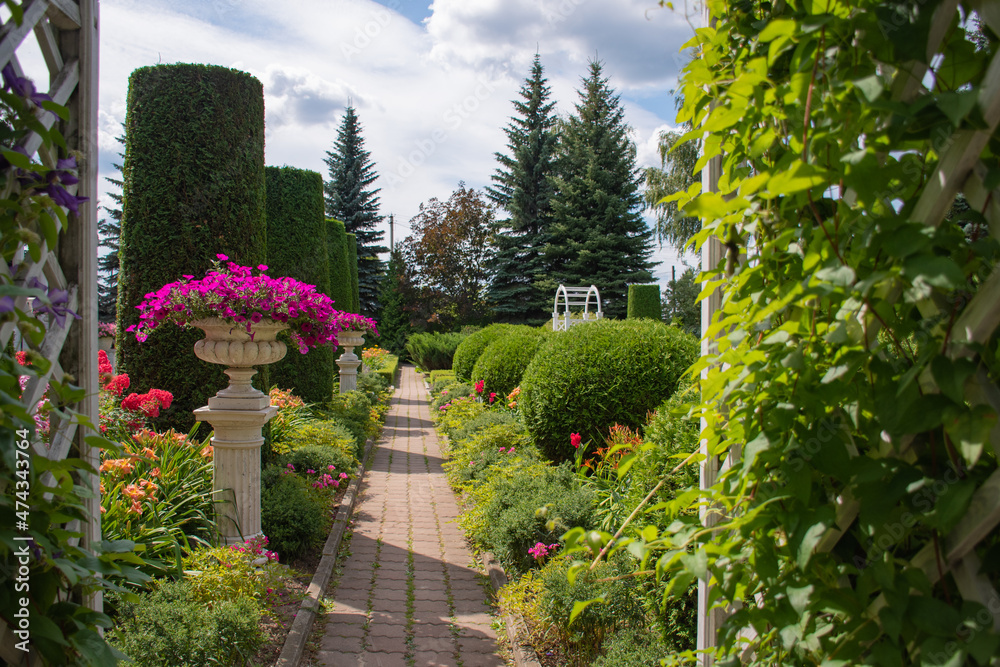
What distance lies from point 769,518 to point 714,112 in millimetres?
795

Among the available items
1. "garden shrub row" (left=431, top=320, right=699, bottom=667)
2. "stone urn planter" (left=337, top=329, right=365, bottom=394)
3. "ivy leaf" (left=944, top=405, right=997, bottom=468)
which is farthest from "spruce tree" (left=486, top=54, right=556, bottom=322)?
"ivy leaf" (left=944, top=405, right=997, bottom=468)

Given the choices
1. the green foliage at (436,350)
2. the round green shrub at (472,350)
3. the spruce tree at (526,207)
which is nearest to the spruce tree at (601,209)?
the spruce tree at (526,207)

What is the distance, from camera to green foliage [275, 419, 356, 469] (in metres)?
6.01

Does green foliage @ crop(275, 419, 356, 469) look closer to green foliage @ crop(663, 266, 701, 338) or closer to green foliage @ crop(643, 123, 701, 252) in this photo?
green foliage @ crop(643, 123, 701, 252)

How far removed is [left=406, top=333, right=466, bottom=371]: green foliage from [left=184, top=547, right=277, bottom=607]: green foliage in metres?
15.8

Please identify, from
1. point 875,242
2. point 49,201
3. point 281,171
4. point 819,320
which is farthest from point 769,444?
point 281,171

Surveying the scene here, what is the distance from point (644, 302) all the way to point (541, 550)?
16116mm

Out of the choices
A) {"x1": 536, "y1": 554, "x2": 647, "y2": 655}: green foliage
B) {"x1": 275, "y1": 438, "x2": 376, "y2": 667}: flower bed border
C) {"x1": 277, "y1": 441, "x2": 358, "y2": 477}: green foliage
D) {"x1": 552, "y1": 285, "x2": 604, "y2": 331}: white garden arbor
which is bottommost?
{"x1": 275, "y1": 438, "x2": 376, "y2": 667}: flower bed border

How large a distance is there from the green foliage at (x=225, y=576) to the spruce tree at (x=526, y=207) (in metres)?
21.8

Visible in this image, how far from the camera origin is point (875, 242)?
0.87m

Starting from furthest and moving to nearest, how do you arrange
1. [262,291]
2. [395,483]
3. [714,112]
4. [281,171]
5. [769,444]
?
1. [281,171]
2. [395,483]
3. [262,291]
4. [714,112]
5. [769,444]

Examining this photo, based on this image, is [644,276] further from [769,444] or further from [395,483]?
[769,444]

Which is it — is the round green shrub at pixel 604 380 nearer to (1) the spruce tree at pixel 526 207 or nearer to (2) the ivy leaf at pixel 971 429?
(2) the ivy leaf at pixel 971 429

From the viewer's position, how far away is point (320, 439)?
251 inches
